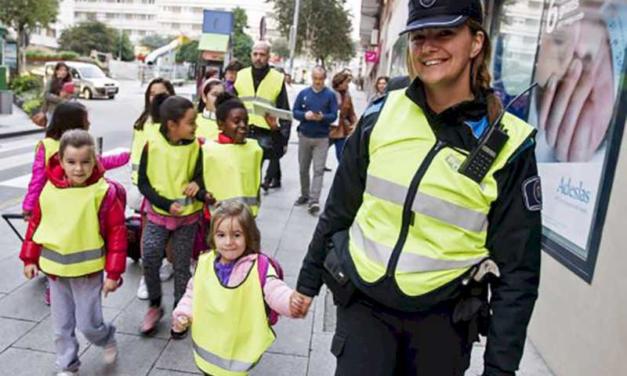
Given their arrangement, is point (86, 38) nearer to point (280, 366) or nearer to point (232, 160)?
point (232, 160)

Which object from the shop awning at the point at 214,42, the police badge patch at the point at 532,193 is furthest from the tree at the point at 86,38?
the police badge patch at the point at 532,193

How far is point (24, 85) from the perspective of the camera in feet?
68.3

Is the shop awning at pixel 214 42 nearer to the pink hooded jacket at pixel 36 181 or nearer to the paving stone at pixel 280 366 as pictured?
the pink hooded jacket at pixel 36 181

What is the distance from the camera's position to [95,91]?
25.6 meters

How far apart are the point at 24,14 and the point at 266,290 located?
3607cm

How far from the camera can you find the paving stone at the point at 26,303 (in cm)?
372

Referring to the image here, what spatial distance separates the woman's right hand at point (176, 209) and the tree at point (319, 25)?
4312 centimetres

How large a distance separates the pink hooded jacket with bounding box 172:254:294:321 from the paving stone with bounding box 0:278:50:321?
66.3 inches

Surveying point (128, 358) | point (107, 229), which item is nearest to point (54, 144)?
point (107, 229)

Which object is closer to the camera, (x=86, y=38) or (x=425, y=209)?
(x=425, y=209)

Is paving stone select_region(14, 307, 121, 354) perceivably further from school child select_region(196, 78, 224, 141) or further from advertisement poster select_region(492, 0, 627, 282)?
advertisement poster select_region(492, 0, 627, 282)

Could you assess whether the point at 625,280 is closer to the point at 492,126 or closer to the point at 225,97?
the point at 492,126

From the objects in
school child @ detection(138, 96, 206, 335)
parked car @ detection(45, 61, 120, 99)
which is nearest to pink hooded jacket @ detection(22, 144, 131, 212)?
school child @ detection(138, 96, 206, 335)

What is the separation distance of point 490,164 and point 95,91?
87.6 ft
